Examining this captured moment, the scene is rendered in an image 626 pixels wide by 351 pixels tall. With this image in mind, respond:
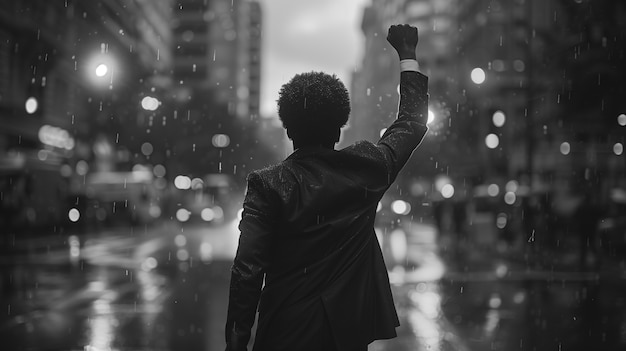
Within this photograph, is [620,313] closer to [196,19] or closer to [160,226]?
[160,226]

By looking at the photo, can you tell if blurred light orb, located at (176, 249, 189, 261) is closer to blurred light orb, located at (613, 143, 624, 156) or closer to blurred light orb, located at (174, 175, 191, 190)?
blurred light orb, located at (613, 143, 624, 156)

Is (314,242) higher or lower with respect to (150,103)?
lower

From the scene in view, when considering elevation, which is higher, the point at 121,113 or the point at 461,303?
the point at 121,113

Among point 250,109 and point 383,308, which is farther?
point 250,109

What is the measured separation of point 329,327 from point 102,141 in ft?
157

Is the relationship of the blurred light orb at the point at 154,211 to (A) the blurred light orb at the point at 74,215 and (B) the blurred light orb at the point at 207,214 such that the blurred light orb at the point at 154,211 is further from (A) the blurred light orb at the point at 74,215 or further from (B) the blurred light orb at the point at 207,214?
(A) the blurred light orb at the point at 74,215

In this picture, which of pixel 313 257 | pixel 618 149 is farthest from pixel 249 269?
pixel 618 149

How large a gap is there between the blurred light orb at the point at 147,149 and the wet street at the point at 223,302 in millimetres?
28479

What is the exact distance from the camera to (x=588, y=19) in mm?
19016

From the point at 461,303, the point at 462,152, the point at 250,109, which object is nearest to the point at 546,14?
the point at 462,152

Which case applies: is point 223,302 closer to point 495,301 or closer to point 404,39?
point 495,301

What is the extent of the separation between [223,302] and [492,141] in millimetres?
40615

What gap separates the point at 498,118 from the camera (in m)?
43.3

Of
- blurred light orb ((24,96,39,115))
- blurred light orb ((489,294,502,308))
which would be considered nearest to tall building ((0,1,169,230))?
blurred light orb ((24,96,39,115))
